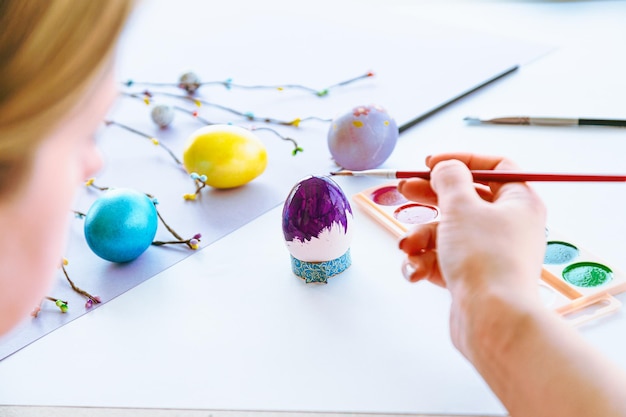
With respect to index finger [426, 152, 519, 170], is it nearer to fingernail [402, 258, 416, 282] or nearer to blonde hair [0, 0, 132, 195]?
fingernail [402, 258, 416, 282]

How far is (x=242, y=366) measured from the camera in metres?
0.67

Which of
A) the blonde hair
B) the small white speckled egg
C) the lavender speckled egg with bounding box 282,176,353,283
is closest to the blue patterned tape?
the lavender speckled egg with bounding box 282,176,353,283

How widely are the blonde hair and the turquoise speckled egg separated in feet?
1.34

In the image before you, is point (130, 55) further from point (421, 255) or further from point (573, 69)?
point (421, 255)

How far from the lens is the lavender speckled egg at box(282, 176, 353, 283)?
29.9 inches

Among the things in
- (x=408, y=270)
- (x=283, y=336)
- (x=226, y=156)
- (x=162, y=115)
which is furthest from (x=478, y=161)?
(x=162, y=115)

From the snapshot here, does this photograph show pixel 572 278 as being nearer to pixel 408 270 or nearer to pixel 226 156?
pixel 408 270

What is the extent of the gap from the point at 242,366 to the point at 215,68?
2.96 feet

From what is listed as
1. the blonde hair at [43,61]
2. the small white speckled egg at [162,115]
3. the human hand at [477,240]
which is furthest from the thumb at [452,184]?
the small white speckled egg at [162,115]

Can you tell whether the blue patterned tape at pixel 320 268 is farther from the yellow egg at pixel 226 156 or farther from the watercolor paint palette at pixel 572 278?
the yellow egg at pixel 226 156

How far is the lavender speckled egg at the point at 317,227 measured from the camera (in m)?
0.76

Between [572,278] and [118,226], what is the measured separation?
50cm

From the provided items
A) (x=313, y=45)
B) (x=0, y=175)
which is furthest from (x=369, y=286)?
(x=313, y=45)

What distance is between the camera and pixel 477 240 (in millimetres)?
575
